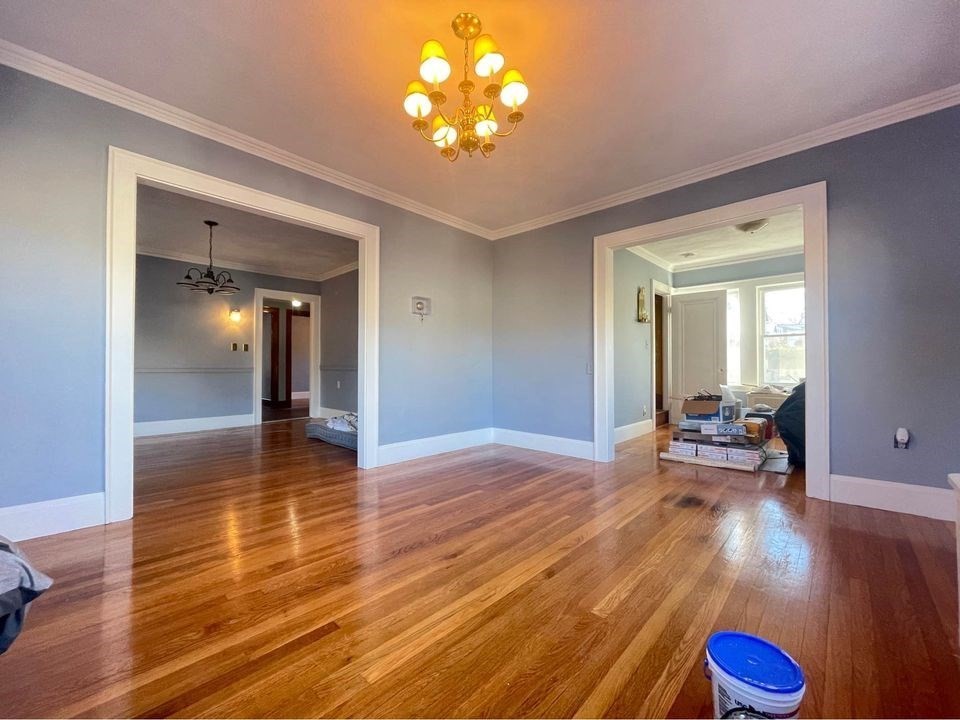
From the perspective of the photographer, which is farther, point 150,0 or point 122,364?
point 122,364

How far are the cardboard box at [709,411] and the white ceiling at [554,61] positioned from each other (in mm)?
2381

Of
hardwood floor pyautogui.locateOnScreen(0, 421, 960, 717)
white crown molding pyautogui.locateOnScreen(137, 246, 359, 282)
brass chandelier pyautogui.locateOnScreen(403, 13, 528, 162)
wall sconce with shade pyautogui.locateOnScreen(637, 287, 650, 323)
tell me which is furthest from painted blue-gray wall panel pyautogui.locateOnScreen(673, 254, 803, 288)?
brass chandelier pyautogui.locateOnScreen(403, 13, 528, 162)

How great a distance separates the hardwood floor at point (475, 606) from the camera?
1180mm

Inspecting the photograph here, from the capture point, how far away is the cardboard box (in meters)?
4.13

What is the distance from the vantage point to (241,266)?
6.48 m

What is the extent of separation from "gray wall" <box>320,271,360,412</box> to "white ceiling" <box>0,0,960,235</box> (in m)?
4.02

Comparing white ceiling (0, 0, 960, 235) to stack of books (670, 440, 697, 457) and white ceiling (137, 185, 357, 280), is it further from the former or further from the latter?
stack of books (670, 440, 697, 457)

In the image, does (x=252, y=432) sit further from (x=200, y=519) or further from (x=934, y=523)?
(x=934, y=523)

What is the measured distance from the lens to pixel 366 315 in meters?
3.76

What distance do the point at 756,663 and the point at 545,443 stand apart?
11.6 ft

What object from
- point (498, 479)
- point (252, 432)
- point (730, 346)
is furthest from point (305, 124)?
point (730, 346)

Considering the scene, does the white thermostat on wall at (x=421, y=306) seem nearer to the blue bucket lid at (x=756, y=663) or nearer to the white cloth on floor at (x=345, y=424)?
the white cloth on floor at (x=345, y=424)

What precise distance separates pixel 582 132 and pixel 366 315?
2368 mm

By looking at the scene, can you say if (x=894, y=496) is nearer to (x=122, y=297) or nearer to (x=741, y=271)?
(x=741, y=271)
